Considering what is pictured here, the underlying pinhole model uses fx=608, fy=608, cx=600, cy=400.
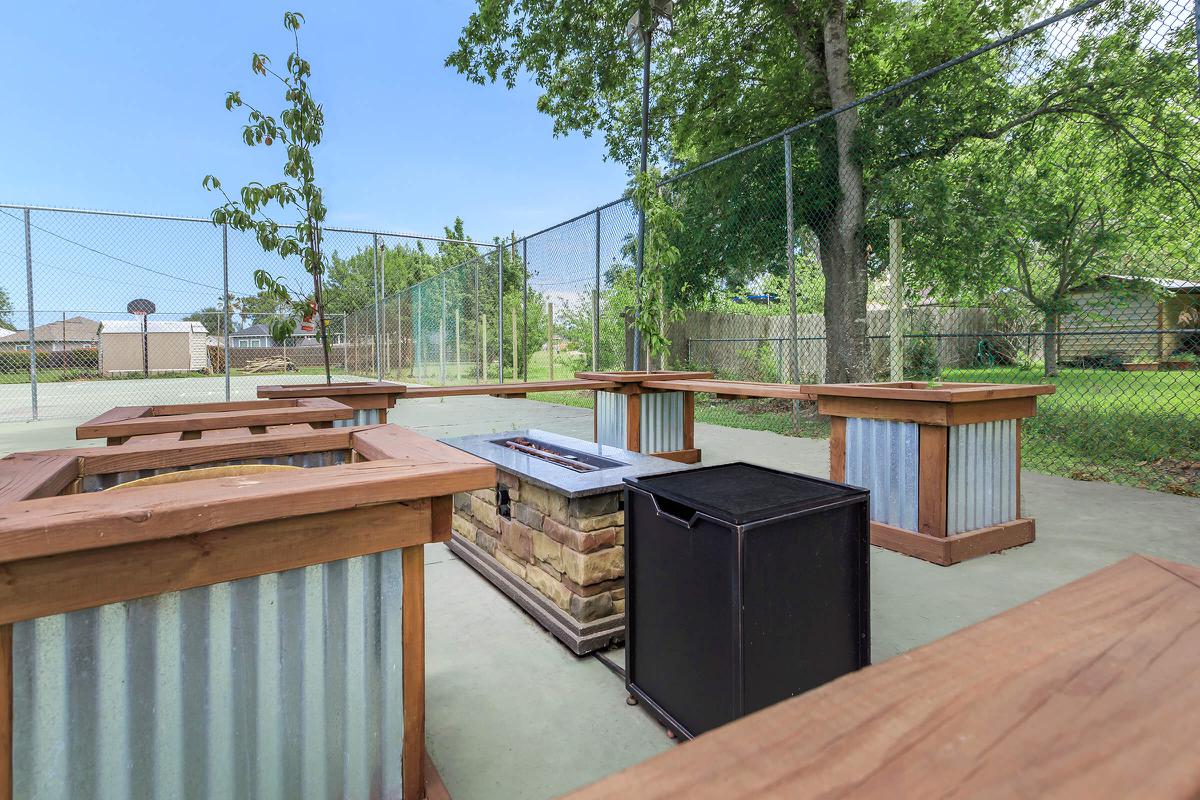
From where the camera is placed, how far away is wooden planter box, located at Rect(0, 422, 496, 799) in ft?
3.18

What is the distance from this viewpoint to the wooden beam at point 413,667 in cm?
132

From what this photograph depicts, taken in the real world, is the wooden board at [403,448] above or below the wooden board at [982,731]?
above

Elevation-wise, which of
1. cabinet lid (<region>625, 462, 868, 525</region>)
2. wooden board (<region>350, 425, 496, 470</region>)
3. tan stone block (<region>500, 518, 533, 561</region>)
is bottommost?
tan stone block (<region>500, 518, 533, 561</region>)

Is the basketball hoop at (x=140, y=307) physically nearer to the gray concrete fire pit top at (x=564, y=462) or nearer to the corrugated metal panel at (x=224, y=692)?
the gray concrete fire pit top at (x=564, y=462)

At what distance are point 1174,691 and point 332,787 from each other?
4.58 feet

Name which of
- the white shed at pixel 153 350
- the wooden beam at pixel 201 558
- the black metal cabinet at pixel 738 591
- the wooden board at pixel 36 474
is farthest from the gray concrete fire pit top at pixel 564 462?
the white shed at pixel 153 350

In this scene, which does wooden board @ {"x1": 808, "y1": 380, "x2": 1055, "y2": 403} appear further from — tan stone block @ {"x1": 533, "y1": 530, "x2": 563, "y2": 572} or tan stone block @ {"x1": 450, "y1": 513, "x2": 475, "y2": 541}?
tan stone block @ {"x1": 450, "y1": 513, "x2": 475, "y2": 541}

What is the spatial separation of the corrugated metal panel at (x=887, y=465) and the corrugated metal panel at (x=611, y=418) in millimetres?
2606

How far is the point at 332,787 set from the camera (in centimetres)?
126

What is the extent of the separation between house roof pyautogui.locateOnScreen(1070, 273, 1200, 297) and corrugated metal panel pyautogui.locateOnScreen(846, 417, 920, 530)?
299 cm

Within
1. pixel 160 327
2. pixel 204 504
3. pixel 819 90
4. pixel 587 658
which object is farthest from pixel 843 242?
pixel 160 327

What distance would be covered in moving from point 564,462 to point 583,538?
0.77 metres

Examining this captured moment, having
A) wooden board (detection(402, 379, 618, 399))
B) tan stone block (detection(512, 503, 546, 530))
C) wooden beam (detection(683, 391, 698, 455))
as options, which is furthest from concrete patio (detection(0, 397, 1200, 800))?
wooden beam (detection(683, 391, 698, 455))

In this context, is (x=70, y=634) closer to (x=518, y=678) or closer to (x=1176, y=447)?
(x=518, y=678)
